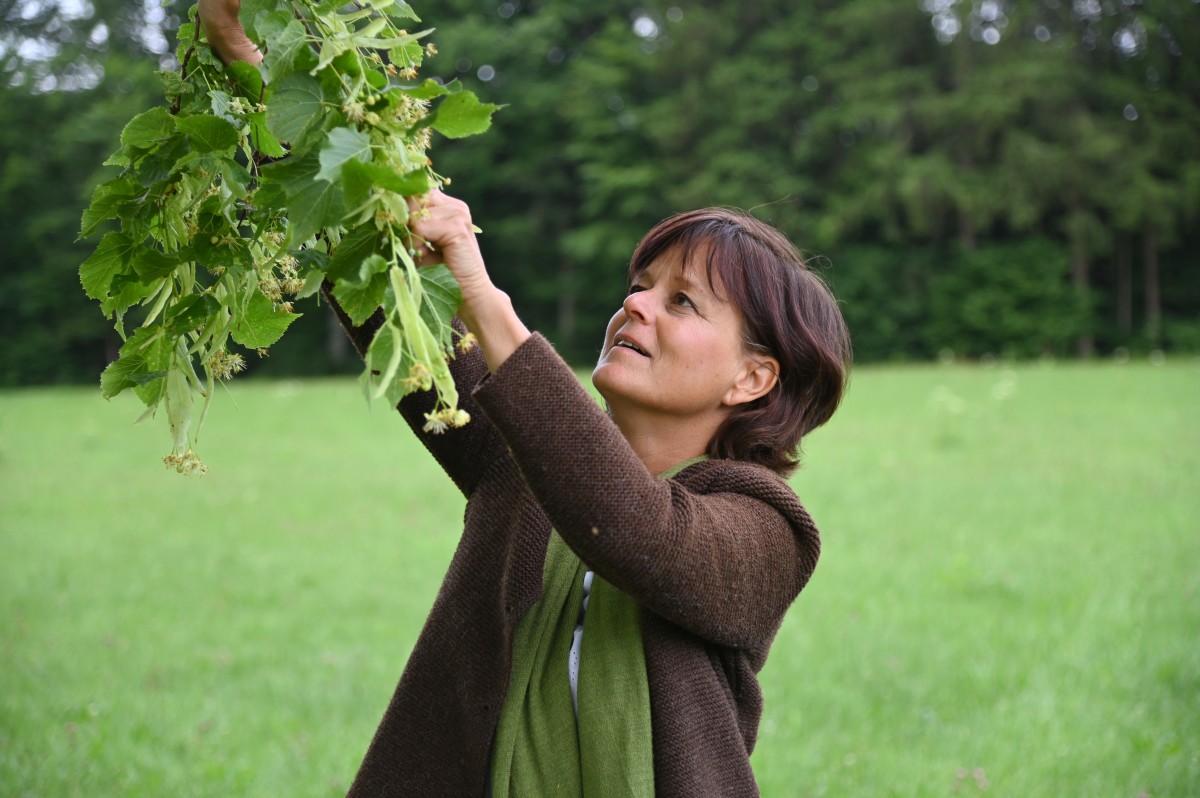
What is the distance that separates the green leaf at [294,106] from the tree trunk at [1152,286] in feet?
93.7

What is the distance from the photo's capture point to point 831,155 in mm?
29453

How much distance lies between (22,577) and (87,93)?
77.9ft

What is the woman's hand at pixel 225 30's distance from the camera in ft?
5.08

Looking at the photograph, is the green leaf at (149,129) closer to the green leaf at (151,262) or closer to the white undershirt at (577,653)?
the green leaf at (151,262)

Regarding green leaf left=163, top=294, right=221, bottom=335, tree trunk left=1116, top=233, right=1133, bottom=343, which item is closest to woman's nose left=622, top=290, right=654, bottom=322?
green leaf left=163, top=294, right=221, bottom=335

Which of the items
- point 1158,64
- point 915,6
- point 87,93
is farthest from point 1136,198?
point 87,93

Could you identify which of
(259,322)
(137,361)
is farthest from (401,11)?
(137,361)

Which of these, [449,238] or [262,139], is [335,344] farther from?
[449,238]

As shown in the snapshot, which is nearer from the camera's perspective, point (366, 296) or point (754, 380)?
point (366, 296)

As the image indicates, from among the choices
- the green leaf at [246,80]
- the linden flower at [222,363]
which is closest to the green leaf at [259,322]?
the linden flower at [222,363]

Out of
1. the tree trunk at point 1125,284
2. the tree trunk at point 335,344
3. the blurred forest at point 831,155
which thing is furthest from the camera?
the tree trunk at point 335,344

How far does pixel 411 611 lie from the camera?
6.30 metres

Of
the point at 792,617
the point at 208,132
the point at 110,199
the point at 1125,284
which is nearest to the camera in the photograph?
the point at 208,132

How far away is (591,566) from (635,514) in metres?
0.09
